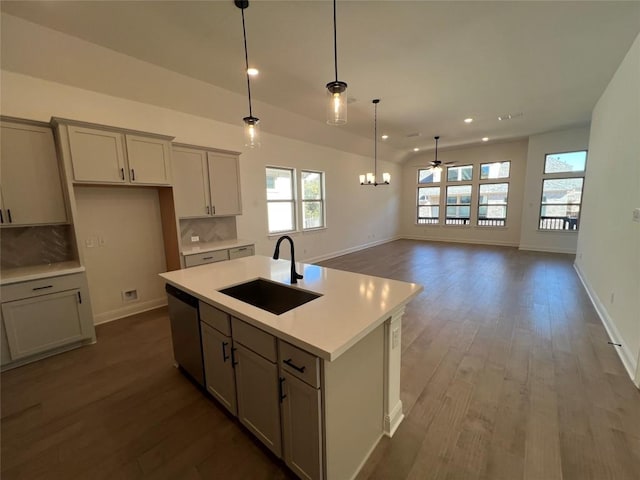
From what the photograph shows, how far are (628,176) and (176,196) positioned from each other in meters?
5.15

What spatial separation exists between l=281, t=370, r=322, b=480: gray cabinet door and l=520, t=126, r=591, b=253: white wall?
336 inches

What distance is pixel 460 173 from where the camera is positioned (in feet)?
28.9

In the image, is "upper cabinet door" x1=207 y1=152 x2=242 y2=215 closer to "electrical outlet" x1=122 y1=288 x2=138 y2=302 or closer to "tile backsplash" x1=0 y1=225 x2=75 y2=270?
"electrical outlet" x1=122 y1=288 x2=138 y2=302

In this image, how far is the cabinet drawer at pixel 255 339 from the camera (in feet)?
4.42

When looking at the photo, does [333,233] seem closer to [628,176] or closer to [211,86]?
[211,86]

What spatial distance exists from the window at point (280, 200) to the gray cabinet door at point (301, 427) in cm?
436

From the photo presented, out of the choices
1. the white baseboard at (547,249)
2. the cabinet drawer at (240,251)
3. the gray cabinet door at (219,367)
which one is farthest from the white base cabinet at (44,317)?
the white baseboard at (547,249)

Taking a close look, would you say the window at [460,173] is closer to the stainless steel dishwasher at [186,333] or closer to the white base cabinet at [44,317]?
the stainless steel dishwasher at [186,333]

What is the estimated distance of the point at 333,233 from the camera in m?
7.05

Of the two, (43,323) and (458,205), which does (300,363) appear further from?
(458,205)

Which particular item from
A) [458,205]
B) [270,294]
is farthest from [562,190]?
[270,294]

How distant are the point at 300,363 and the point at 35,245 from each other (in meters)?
3.44

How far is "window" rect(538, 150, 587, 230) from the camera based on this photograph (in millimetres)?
6719

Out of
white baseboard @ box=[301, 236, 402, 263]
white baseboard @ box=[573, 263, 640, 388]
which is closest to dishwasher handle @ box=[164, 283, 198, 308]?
white baseboard @ box=[573, 263, 640, 388]
